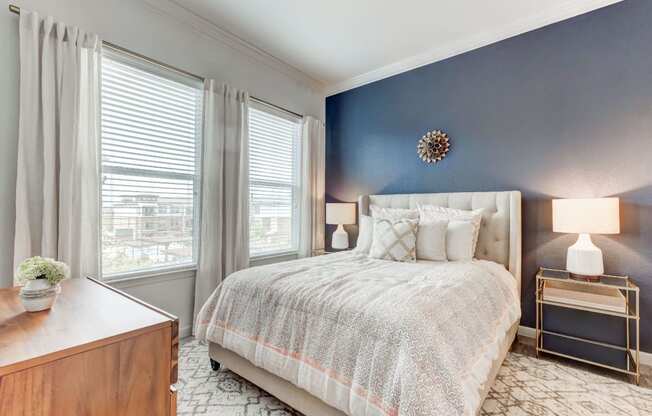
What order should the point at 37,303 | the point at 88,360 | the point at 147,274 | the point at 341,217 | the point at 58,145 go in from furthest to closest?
the point at 341,217, the point at 147,274, the point at 58,145, the point at 37,303, the point at 88,360

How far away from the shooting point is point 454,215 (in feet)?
9.39

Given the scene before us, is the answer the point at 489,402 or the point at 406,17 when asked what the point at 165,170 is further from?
the point at 489,402

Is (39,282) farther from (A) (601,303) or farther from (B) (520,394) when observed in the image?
(A) (601,303)

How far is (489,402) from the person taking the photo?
1.82 m

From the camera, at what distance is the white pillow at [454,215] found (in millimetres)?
2723

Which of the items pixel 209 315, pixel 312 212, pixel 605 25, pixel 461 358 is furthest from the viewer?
pixel 312 212

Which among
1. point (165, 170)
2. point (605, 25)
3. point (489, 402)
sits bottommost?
point (489, 402)

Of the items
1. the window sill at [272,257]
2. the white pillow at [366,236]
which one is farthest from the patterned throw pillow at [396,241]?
the window sill at [272,257]

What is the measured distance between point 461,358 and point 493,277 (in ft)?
3.50

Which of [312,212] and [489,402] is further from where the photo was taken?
[312,212]

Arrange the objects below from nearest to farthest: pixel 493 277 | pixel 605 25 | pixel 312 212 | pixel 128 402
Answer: pixel 128 402 → pixel 493 277 → pixel 605 25 → pixel 312 212

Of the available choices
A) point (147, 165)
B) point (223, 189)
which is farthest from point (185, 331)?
point (147, 165)

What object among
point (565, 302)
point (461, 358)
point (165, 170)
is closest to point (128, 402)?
point (461, 358)

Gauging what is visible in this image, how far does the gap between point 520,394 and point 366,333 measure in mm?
1332
